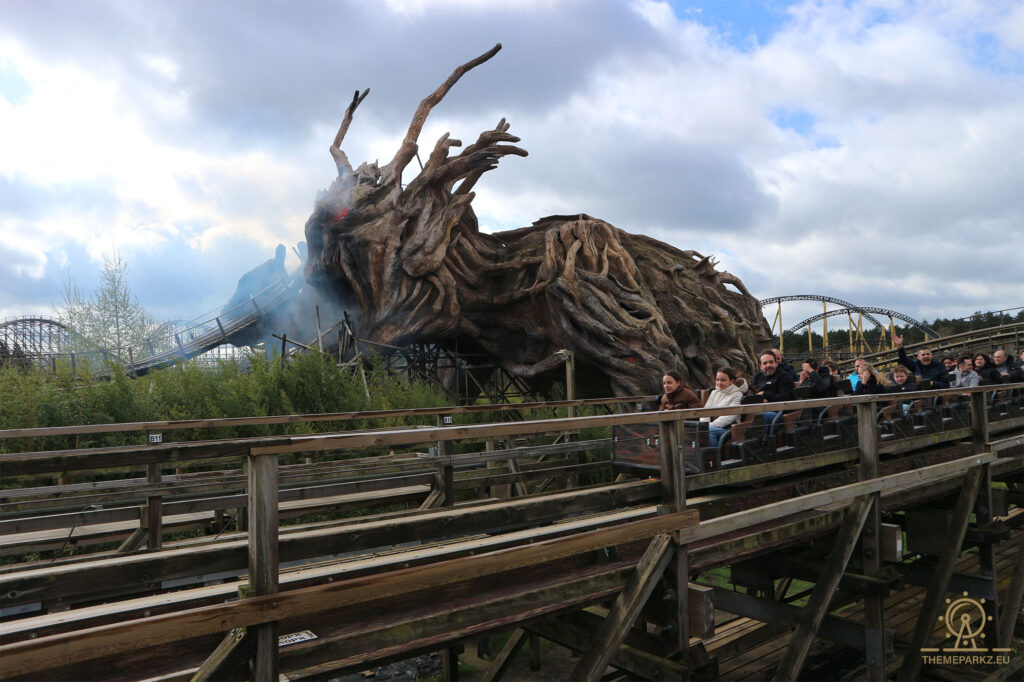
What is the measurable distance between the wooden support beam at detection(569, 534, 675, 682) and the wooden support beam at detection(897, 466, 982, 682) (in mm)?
4394

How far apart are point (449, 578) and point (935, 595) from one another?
230 inches

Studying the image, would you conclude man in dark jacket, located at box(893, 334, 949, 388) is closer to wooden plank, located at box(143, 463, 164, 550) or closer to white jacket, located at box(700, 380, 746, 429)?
white jacket, located at box(700, 380, 746, 429)

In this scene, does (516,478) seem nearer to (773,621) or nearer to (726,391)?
(726,391)

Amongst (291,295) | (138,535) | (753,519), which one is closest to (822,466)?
(753,519)

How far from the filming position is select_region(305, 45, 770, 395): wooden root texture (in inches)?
794

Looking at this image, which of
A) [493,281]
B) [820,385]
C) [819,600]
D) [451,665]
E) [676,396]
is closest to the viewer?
[819,600]

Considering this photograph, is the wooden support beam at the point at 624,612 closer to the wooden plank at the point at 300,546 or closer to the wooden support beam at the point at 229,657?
the wooden plank at the point at 300,546

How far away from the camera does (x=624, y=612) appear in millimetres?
3664

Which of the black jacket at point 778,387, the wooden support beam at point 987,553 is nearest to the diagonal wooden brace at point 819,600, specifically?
the black jacket at point 778,387

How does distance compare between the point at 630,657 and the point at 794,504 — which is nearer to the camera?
the point at 630,657

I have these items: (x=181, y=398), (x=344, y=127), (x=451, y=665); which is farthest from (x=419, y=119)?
(x=451, y=665)

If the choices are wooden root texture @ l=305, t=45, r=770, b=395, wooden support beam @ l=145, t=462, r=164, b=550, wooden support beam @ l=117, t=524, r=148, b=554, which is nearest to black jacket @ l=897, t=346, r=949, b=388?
wooden support beam @ l=145, t=462, r=164, b=550

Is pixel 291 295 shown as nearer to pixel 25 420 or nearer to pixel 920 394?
pixel 25 420

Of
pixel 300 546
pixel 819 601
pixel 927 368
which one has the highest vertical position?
pixel 927 368
